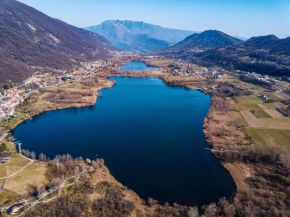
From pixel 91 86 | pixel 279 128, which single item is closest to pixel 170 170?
pixel 279 128

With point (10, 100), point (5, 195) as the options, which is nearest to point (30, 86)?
point (10, 100)

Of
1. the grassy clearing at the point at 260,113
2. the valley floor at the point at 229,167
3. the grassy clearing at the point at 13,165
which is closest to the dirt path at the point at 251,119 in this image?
the valley floor at the point at 229,167

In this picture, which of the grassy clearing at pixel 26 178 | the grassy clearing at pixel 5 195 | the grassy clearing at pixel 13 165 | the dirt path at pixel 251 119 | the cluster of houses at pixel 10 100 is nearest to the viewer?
the grassy clearing at pixel 5 195

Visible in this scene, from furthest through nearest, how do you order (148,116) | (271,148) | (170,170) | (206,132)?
(148,116) < (206,132) < (271,148) < (170,170)

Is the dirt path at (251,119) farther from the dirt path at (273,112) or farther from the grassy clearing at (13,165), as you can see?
the grassy clearing at (13,165)

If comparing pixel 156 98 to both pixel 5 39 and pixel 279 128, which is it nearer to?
pixel 279 128

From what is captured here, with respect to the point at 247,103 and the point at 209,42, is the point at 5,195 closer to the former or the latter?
the point at 247,103
